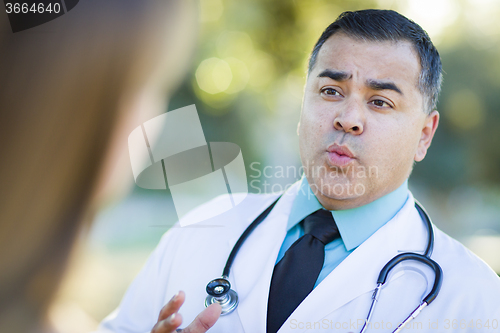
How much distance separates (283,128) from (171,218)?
3.19 metres

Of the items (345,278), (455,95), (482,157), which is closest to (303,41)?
(345,278)

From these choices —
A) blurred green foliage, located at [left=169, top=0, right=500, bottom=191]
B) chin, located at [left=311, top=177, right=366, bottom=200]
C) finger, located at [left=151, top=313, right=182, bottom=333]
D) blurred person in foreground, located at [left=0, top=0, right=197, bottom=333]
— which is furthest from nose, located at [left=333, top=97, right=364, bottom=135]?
blurred green foliage, located at [left=169, top=0, right=500, bottom=191]

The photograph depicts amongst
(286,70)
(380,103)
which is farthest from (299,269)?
(286,70)

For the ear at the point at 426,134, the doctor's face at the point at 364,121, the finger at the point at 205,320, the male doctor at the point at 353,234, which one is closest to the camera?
the finger at the point at 205,320

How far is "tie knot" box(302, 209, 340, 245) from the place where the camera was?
4.15 ft

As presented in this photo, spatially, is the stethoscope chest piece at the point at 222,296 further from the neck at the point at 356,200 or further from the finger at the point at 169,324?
the neck at the point at 356,200

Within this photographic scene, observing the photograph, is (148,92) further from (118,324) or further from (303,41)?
(303,41)

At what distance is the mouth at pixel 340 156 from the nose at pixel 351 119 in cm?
7

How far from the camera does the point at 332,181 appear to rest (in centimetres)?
124

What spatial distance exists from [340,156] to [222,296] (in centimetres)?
65

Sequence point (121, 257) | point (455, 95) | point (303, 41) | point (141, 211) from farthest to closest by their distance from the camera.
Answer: point (455, 95), point (141, 211), point (121, 257), point (303, 41)

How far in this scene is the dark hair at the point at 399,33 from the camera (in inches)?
48.8

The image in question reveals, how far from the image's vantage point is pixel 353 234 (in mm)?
1245

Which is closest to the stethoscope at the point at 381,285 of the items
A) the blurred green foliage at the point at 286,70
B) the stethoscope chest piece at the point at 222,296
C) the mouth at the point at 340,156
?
the stethoscope chest piece at the point at 222,296
